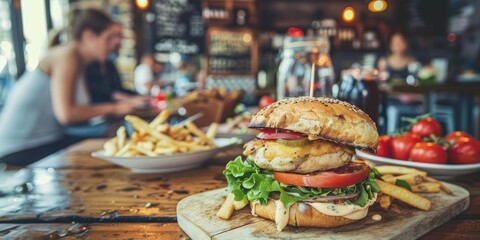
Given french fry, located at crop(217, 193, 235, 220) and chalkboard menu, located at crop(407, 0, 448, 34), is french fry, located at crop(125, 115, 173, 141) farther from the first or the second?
chalkboard menu, located at crop(407, 0, 448, 34)

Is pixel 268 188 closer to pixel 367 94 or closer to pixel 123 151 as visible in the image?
pixel 123 151

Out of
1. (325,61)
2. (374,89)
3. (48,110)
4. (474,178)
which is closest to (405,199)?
(474,178)

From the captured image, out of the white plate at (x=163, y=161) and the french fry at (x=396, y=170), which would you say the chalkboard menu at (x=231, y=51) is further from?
the french fry at (x=396, y=170)

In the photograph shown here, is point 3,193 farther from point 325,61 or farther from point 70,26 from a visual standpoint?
point 70,26

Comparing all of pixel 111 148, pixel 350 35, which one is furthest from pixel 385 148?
pixel 350 35

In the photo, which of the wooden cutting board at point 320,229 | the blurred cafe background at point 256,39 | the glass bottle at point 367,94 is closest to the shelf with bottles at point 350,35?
the blurred cafe background at point 256,39
